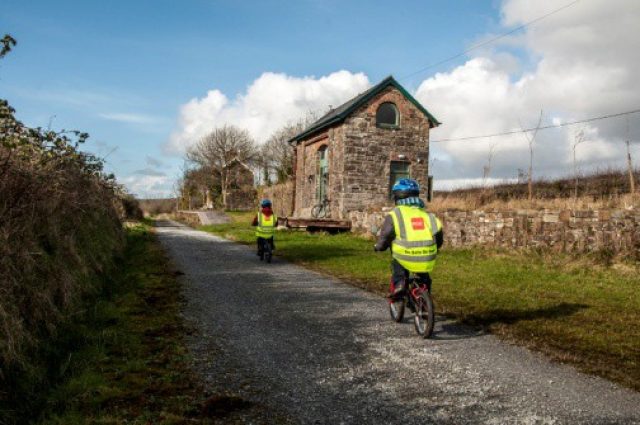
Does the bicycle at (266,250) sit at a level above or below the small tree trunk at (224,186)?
below

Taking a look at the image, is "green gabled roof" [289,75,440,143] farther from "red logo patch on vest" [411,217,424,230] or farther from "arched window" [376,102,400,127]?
"red logo patch on vest" [411,217,424,230]

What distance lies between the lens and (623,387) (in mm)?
4562

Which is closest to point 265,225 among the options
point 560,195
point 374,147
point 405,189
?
point 405,189

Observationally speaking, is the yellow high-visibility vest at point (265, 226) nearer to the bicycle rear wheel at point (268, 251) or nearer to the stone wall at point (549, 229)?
the bicycle rear wheel at point (268, 251)

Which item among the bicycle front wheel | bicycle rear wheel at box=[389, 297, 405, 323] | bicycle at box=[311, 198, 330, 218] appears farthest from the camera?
the bicycle front wheel

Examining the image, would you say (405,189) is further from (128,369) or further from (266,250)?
(266,250)

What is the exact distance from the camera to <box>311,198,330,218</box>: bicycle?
25078 millimetres

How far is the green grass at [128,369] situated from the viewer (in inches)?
148

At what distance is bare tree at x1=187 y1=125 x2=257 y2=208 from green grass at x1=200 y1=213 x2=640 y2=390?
43.4m

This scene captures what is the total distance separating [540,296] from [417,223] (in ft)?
13.1

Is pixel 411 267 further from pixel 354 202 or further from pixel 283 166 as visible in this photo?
pixel 283 166

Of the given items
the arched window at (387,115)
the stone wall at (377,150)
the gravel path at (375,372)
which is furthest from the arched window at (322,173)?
the gravel path at (375,372)

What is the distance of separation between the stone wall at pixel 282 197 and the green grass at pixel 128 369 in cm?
2364

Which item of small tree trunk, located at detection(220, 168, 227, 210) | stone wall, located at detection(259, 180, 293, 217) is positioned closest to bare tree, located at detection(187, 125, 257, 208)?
small tree trunk, located at detection(220, 168, 227, 210)
